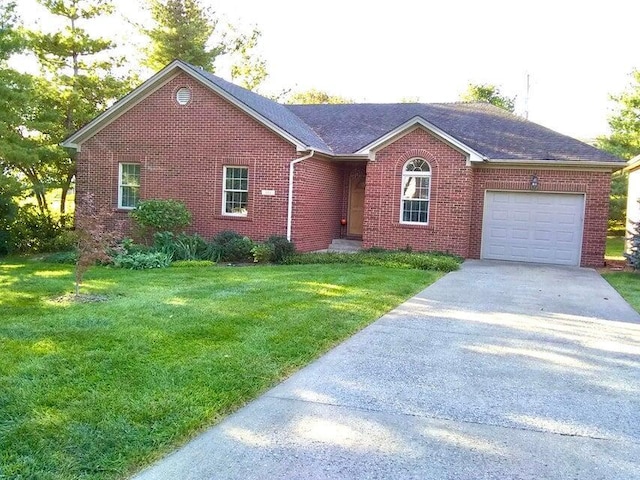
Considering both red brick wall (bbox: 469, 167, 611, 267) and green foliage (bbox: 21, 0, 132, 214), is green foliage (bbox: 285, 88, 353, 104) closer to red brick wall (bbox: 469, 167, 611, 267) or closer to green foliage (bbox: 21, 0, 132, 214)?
green foliage (bbox: 21, 0, 132, 214)

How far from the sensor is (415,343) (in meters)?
6.94

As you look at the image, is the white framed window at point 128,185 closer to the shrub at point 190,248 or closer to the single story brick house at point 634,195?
the shrub at point 190,248

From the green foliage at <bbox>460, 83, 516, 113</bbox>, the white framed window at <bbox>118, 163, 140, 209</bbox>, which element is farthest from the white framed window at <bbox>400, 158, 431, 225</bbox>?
the green foliage at <bbox>460, 83, 516, 113</bbox>

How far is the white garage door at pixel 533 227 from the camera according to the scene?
16297 mm

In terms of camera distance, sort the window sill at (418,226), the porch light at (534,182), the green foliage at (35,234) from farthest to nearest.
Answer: the green foliage at (35,234) < the window sill at (418,226) < the porch light at (534,182)

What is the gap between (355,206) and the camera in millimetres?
19391

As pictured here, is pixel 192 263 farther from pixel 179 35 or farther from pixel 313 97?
pixel 313 97

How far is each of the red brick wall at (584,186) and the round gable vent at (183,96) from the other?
27.8ft

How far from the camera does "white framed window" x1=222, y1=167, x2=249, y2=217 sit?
16.9m

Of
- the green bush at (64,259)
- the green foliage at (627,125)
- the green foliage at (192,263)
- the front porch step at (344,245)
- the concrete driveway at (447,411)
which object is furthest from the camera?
the green foliage at (627,125)

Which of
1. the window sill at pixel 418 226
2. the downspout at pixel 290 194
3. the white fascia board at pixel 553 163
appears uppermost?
the white fascia board at pixel 553 163

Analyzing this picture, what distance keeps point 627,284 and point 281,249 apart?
8011mm

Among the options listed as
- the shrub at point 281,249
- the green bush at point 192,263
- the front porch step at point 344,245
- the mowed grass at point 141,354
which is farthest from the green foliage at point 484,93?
the mowed grass at point 141,354

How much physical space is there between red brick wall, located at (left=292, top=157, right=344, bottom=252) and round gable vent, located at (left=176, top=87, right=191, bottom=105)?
3.93m
